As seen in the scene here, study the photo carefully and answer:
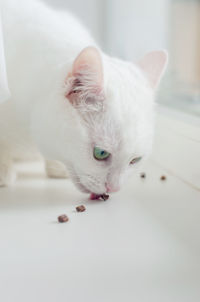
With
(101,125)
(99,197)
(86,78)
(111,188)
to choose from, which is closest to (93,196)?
(99,197)

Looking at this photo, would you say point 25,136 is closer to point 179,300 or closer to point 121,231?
point 121,231

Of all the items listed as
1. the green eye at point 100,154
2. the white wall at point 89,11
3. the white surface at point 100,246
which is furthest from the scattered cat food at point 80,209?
the white wall at point 89,11

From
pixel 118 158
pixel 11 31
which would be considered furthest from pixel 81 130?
pixel 11 31

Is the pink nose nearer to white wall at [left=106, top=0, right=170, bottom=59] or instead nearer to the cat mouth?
the cat mouth

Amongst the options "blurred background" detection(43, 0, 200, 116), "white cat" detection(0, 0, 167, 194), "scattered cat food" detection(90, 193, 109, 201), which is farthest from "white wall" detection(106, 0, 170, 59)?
"scattered cat food" detection(90, 193, 109, 201)

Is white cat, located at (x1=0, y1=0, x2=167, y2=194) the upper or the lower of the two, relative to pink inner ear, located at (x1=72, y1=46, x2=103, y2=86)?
lower

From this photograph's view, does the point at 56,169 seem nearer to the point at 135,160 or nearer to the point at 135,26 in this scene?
the point at 135,160
